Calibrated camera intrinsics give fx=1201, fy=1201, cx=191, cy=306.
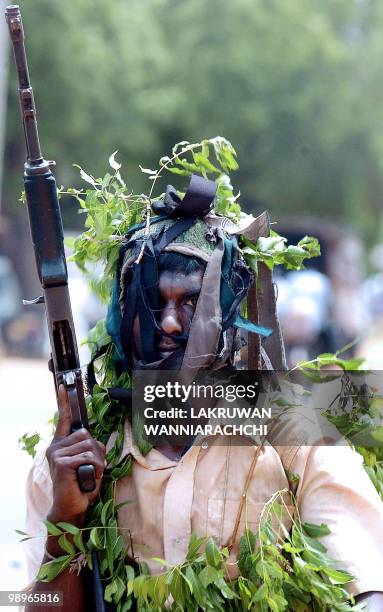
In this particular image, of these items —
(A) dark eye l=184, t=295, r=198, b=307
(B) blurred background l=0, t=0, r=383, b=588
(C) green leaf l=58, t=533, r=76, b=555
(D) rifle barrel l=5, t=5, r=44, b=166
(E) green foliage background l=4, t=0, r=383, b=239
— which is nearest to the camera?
(D) rifle barrel l=5, t=5, r=44, b=166

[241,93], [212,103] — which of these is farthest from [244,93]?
[212,103]

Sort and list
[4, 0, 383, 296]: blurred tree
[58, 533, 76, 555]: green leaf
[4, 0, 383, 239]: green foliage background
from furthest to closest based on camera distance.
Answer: [4, 0, 383, 239]: green foliage background, [4, 0, 383, 296]: blurred tree, [58, 533, 76, 555]: green leaf

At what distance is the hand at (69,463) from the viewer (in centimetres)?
325

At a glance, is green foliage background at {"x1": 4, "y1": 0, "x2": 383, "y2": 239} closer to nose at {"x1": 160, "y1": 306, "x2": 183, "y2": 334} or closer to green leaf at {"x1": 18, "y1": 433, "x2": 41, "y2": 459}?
green leaf at {"x1": 18, "y1": 433, "x2": 41, "y2": 459}

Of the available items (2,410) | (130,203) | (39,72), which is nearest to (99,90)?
(39,72)

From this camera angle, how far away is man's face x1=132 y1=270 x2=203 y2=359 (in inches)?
134

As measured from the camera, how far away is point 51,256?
3.34m

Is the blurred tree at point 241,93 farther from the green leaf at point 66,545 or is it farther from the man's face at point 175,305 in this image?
the green leaf at point 66,545

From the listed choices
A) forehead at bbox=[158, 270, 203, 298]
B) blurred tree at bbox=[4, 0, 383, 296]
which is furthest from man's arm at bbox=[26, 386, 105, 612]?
blurred tree at bbox=[4, 0, 383, 296]

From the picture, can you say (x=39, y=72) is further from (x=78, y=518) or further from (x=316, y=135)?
(x=78, y=518)

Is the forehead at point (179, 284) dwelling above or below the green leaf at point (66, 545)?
above

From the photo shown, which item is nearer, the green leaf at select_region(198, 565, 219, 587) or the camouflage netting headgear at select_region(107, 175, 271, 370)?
the green leaf at select_region(198, 565, 219, 587)

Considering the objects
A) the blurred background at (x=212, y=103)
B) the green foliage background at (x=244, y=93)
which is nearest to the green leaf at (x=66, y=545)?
the blurred background at (x=212, y=103)

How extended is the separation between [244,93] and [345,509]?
115 ft
